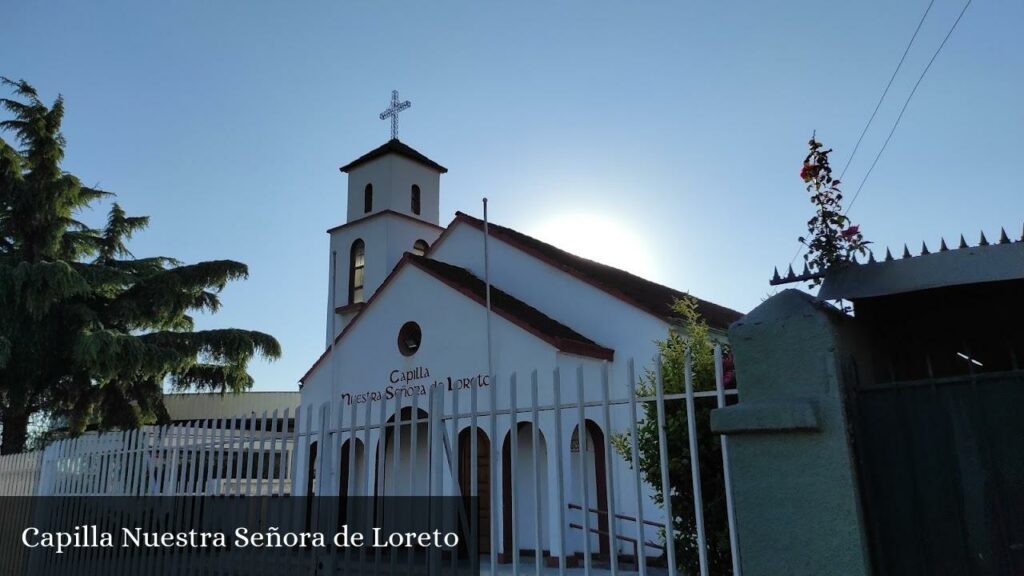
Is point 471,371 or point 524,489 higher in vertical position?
point 471,371

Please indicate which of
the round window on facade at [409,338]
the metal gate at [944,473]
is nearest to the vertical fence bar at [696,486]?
the metal gate at [944,473]

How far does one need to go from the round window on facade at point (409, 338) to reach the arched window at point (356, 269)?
7052 millimetres

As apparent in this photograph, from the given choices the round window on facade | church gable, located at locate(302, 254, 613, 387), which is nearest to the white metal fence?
church gable, located at locate(302, 254, 613, 387)

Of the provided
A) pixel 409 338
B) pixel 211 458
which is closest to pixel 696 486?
pixel 211 458

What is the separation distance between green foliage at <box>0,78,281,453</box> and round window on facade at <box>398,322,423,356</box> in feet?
23.5

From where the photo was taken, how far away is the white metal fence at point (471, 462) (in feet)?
16.1

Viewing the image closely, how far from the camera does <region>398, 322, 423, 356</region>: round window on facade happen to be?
1695 centimetres

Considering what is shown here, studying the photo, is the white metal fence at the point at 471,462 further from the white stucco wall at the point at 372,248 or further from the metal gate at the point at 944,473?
the white stucco wall at the point at 372,248

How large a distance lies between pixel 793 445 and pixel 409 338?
13839 millimetres

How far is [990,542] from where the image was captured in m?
3.47

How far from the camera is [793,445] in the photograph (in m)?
3.88

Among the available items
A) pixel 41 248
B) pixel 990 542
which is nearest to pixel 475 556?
pixel 990 542

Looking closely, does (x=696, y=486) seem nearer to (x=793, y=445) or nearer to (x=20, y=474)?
(x=793, y=445)

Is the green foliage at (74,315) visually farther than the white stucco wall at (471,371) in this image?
Yes
